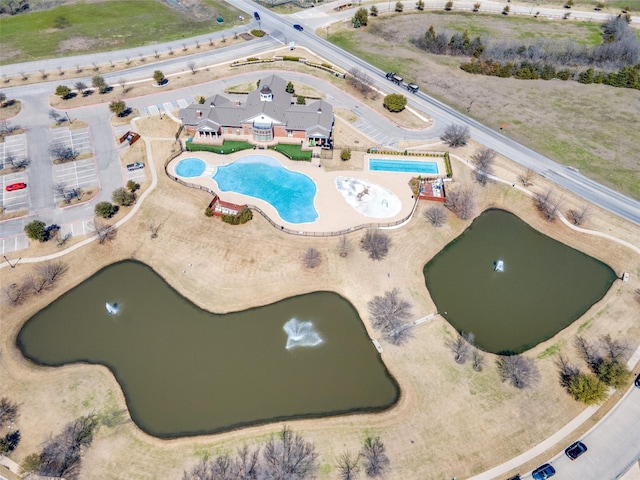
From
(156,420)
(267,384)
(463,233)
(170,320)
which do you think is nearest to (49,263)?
(170,320)

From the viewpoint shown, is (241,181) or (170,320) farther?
(241,181)

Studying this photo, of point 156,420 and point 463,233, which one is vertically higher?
point 463,233

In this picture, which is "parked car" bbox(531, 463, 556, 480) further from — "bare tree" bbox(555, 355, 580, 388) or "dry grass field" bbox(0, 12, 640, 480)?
"bare tree" bbox(555, 355, 580, 388)

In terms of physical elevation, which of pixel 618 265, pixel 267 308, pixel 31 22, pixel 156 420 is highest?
pixel 31 22

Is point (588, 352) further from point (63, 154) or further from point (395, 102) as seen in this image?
point (63, 154)

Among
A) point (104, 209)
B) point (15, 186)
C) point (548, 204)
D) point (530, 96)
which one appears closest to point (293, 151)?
point (104, 209)

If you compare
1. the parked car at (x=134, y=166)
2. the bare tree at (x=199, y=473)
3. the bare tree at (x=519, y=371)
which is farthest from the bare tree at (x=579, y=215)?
the parked car at (x=134, y=166)

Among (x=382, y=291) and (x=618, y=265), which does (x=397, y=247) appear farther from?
(x=618, y=265)
